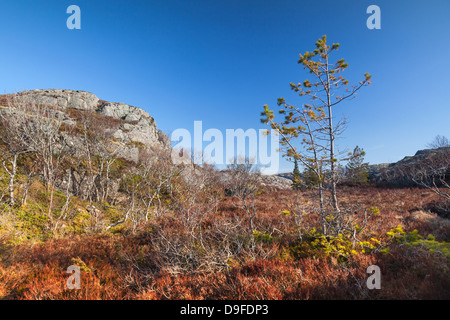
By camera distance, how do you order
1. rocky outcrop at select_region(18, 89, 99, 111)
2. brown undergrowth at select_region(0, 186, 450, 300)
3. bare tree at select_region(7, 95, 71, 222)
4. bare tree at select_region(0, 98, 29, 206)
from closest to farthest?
brown undergrowth at select_region(0, 186, 450, 300) < bare tree at select_region(0, 98, 29, 206) < bare tree at select_region(7, 95, 71, 222) < rocky outcrop at select_region(18, 89, 99, 111)

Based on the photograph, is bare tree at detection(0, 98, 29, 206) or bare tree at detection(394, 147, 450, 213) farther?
bare tree at detection(0, 98, 29, 206)

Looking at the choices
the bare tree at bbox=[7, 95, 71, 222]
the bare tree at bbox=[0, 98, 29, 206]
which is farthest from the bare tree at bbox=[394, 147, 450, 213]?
the bare tree at bbox=[0, 98, 29, 206]

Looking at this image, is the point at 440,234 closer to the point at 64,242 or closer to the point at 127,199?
the point at 64,242

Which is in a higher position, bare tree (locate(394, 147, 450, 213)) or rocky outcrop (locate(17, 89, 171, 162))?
rocky outcrop (locate(17, 89, 171, 162))

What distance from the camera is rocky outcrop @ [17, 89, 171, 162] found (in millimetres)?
27781

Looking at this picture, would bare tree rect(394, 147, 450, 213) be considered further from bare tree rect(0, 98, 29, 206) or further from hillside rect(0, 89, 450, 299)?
bare tree rect(0, 98, 29, 206)

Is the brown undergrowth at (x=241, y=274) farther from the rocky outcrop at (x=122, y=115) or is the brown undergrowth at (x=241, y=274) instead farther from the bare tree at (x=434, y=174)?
the rocky outcrop at (x=122, y=115)

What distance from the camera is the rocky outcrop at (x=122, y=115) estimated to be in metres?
27.8

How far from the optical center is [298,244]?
19.0 feet

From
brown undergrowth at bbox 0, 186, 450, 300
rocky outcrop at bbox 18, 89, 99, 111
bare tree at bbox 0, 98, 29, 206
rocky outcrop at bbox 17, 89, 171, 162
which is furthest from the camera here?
rocky outcrop at bbox 18, 89, 99, 111

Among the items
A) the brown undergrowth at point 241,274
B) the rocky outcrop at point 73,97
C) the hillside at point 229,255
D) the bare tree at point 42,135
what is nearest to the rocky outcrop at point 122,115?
the rocky outcrop at point 73,97

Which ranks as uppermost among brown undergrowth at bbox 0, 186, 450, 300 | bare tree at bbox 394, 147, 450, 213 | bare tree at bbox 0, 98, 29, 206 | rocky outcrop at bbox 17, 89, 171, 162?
rocky outcrop at bbox 17, 89, 171, 162
